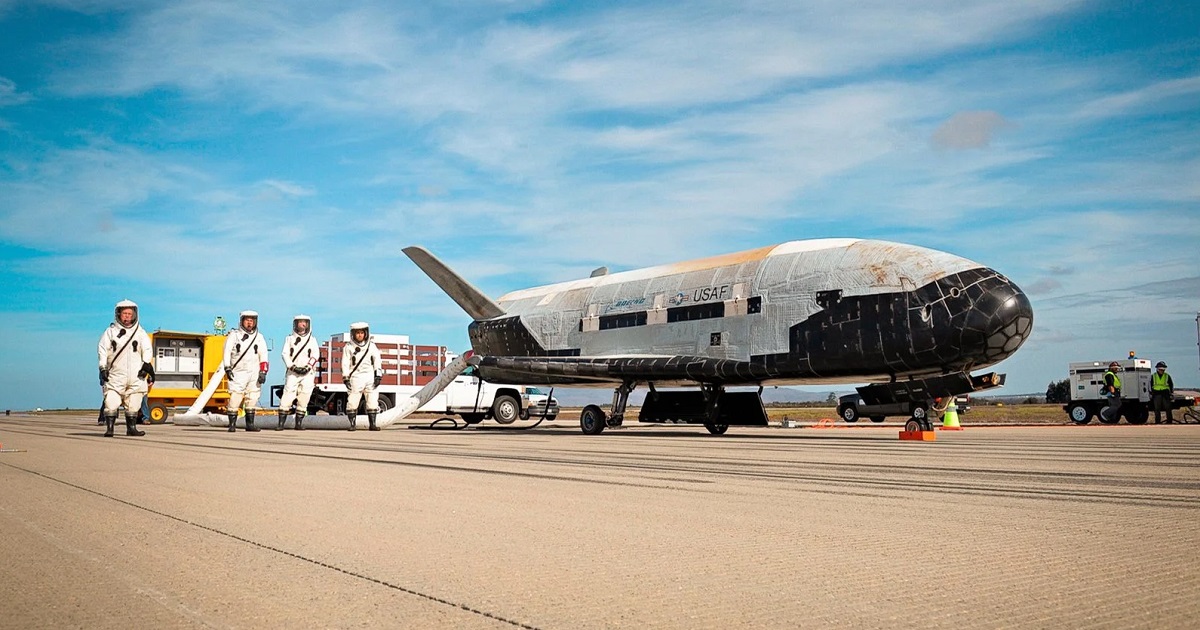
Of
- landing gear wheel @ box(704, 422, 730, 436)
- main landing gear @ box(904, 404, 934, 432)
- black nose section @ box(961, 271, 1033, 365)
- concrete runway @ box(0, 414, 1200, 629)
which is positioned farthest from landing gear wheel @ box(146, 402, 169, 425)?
black nose section @ box(961, 271, 1033, 365)

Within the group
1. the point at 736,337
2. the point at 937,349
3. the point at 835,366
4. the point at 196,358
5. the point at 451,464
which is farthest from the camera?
the point at 196,358

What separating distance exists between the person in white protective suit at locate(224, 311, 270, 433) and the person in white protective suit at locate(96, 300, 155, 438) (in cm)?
398

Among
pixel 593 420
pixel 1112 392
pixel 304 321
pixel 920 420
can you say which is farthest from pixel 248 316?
pixel 1112 392

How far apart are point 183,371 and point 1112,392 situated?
32.8 metres

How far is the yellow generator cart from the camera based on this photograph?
3167cm

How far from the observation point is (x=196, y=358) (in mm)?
32812

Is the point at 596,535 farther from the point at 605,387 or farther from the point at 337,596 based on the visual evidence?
the point at 605,387

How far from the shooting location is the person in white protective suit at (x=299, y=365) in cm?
2134

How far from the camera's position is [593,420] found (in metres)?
19.4

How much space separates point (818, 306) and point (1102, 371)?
19.3m

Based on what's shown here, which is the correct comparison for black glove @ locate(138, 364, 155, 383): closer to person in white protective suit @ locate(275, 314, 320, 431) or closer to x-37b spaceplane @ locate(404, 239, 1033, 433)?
person in white protective suit @ locate(275, 314, 320, 431)

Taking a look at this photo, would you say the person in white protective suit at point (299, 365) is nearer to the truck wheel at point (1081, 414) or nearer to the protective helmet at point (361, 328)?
the protective helmet at point (361, 328)

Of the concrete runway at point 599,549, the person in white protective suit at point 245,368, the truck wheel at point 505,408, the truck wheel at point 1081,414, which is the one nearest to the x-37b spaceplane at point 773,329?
the person in white protective suit at point 245,368

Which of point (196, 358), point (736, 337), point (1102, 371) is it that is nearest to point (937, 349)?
point (736, 337)
